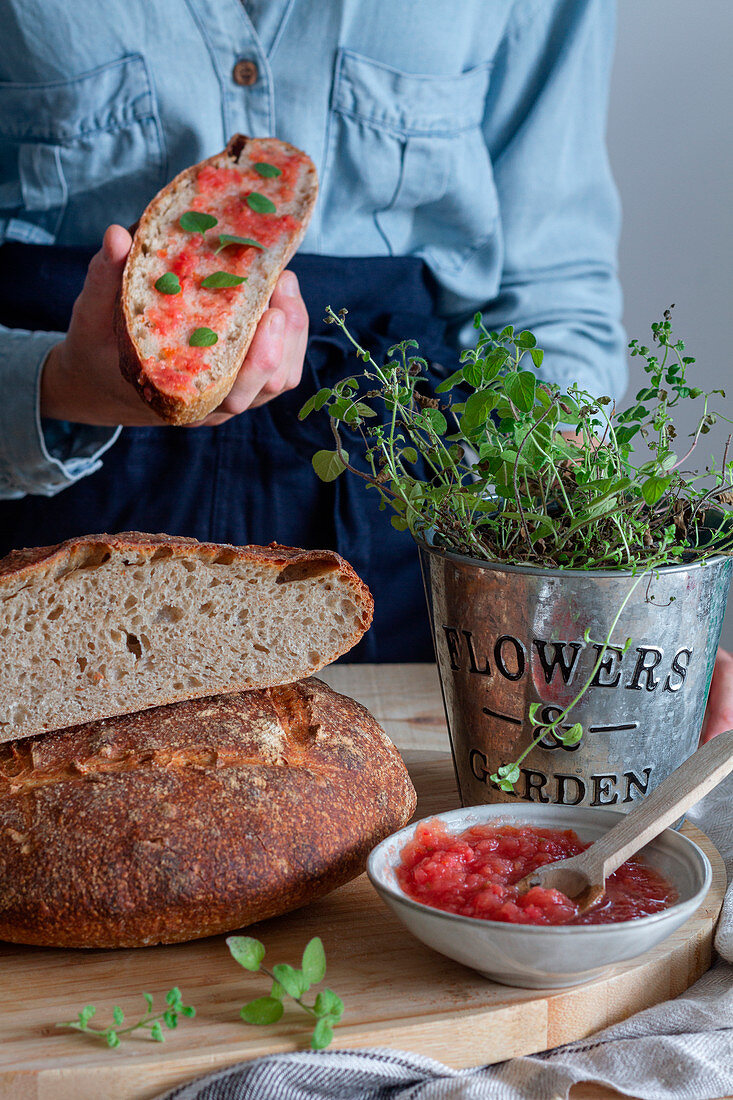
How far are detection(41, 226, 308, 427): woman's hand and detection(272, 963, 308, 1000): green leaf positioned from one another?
0.88 meters

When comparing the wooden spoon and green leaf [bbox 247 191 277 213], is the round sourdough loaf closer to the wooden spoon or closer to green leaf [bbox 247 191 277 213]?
the wooden spoon

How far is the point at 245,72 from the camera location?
6.09ft

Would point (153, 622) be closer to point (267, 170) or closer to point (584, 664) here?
point (584, 664)

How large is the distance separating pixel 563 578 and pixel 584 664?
0.10m

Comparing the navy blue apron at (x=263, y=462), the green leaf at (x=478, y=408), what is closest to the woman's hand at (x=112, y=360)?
the navy blue apron at (x=263, y=462)

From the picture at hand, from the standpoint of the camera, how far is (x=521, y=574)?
1.05 meters

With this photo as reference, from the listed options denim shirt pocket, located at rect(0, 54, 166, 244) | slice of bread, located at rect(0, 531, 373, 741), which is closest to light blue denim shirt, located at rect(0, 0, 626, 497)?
denim shirt pocket, located at rect(0, 54, 166, 244)

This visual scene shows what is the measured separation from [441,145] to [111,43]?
0.68 meters

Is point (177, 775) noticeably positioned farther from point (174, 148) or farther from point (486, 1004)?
point (174, 148)

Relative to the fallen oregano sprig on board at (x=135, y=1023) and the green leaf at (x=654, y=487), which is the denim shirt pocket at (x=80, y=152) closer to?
the green leaf at (x=654, y=487)

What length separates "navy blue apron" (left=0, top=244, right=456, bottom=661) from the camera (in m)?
1.95

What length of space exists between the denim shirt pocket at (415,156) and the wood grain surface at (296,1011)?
4.83ft

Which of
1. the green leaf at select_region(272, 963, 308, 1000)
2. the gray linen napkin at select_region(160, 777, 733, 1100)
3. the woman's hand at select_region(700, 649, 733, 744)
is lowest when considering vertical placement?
the woman's hand at select_region(700, 649, 733, 744)

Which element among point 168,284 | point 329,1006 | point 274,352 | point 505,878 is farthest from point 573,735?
point 168,284
